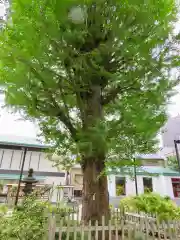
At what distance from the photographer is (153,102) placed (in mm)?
2998

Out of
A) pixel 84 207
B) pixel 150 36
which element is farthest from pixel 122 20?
pixel 84 207

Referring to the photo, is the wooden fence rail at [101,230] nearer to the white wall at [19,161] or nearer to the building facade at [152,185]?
the building facade at [152,185]

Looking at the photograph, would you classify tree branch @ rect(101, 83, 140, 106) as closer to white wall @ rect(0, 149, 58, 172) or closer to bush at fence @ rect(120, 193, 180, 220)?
bush at fence @ rect(120, 193, 180, 220)

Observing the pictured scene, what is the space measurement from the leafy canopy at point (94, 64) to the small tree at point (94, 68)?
2 centimetres

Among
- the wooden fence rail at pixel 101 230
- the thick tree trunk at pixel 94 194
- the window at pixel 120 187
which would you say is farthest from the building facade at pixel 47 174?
the thick tree trunk at pixel 94 194

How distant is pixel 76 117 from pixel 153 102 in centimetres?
183

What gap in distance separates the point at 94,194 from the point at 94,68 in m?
2.45

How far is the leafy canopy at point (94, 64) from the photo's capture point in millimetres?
2688

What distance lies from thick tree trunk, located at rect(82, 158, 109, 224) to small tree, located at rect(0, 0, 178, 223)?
0.06 feet

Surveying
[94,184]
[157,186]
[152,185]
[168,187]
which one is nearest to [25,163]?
[152,185]

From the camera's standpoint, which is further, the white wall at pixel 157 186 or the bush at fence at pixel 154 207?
the white wall at pixel 157 186

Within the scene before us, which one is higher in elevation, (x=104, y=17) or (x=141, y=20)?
(x=104, y=17)

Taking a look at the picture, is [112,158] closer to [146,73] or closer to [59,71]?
[146,73]

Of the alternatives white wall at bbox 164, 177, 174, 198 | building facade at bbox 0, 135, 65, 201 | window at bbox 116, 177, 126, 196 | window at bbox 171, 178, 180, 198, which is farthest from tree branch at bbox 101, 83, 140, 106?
window at bbox 171, 178, 180, 198
